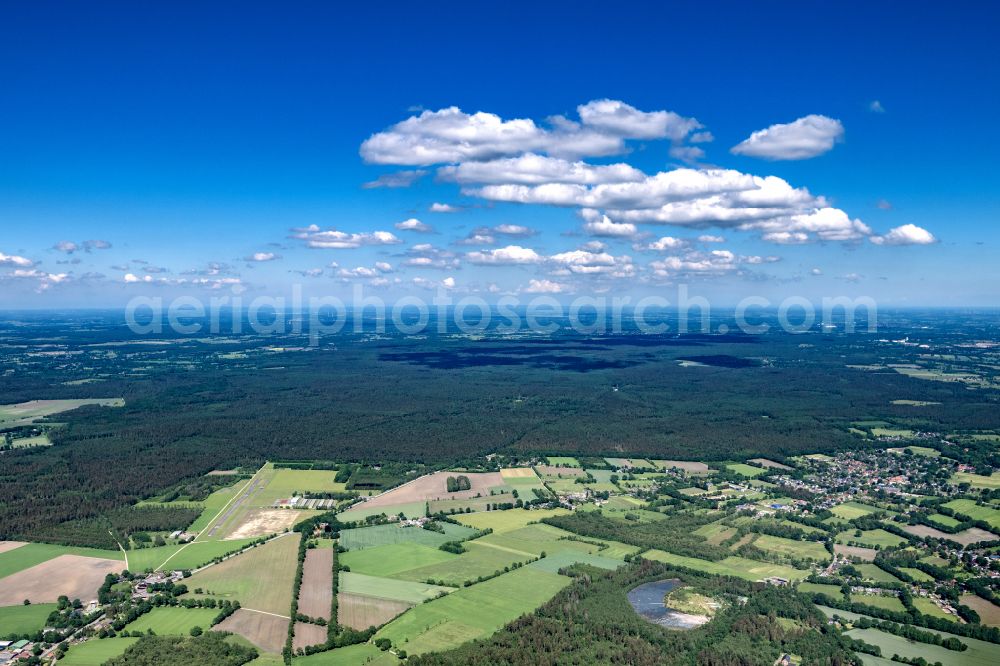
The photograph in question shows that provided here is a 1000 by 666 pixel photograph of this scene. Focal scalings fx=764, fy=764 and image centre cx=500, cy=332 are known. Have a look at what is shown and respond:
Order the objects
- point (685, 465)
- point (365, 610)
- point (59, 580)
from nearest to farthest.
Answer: point (365, 610)
point (59, 580)
point (685, 465)

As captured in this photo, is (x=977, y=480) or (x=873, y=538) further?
(x=977, y=480)

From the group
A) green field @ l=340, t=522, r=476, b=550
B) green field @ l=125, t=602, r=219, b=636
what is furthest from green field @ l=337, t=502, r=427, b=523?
green field @ l=125, t=602, r=219, b=636

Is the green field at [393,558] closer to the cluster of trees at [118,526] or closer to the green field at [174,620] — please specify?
the green field at [174,620]

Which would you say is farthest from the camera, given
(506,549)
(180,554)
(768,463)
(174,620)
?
(768,463)

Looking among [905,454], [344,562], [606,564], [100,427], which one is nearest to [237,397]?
[100,427]

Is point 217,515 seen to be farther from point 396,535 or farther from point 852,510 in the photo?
point 852,510

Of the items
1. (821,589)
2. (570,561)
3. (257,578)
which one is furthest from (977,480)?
(257,578)

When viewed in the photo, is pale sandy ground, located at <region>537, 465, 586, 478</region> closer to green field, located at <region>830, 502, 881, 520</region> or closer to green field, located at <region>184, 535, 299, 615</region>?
green field, located at <region>830, 502, 881, 520</region>
